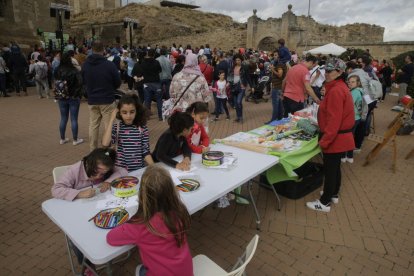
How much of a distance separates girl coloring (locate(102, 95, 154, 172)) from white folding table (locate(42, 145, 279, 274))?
0.38m

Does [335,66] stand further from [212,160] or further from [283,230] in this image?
[283,230]

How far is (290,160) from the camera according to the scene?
3439mm

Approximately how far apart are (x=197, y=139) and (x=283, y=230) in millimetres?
1461

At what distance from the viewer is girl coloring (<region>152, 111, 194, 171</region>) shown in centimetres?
302

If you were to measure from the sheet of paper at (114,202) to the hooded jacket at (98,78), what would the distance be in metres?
3.15

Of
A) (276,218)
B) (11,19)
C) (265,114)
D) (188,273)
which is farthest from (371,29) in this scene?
(188,273)

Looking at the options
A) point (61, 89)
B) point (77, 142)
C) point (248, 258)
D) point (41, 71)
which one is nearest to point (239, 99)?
point (77, 142)

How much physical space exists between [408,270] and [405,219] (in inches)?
41.8

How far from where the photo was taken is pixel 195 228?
3.46 meters

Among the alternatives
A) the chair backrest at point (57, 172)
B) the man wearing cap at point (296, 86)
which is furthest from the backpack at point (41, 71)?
the chair backrest at point (57, 172)

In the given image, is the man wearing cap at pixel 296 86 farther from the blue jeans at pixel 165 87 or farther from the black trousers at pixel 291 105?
the blue jeans at pixel 165 87

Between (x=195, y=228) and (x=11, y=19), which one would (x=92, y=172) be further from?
(x=11, y=19)

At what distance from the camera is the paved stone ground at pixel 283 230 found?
288 cm

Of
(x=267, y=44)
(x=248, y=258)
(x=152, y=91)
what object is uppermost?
(x=267, y=44)
